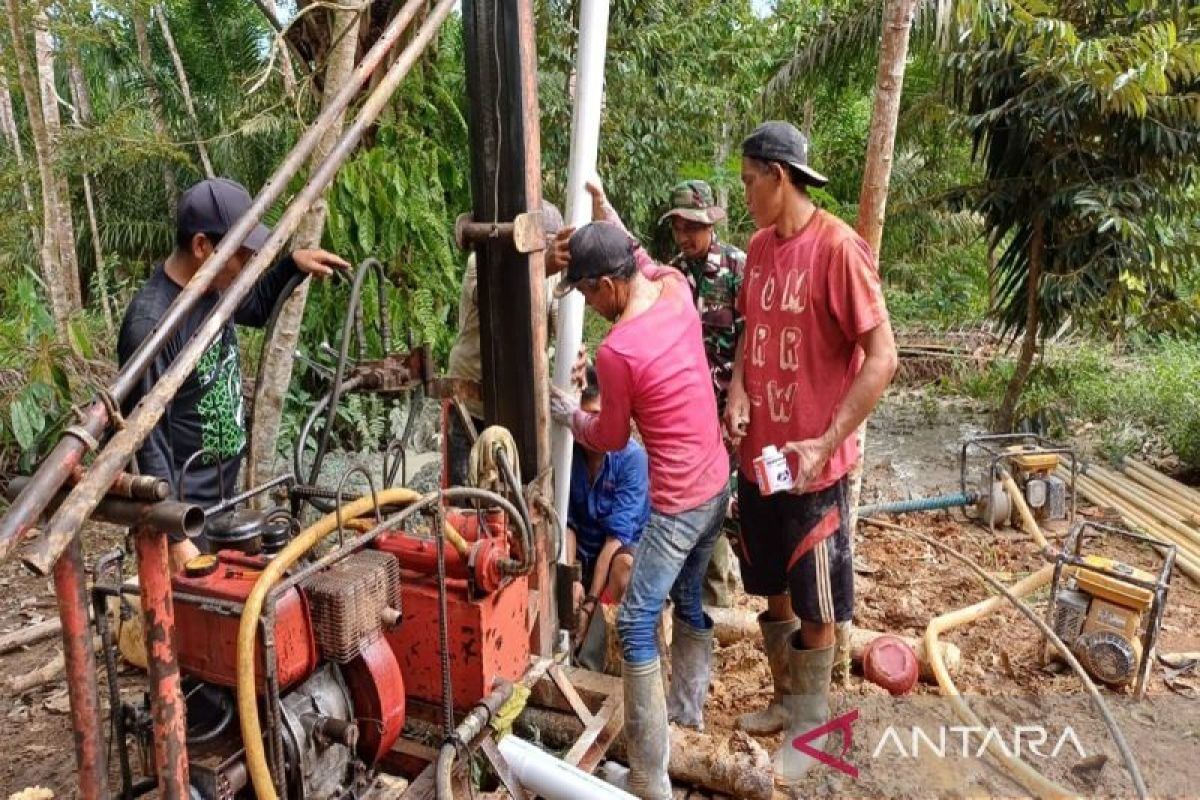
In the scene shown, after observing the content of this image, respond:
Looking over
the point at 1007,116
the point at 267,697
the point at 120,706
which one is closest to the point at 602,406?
the point at 267,697

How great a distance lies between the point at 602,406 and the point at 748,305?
741 mm

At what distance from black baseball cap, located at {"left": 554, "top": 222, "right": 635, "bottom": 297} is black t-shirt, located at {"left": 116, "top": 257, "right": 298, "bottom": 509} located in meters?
1.13

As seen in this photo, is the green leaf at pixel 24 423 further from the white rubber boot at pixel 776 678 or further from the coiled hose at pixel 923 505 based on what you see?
the coiled hose at pixel 923 505

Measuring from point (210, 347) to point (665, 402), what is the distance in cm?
148

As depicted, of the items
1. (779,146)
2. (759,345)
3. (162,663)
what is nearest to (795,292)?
(759,345)

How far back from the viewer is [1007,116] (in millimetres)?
7059

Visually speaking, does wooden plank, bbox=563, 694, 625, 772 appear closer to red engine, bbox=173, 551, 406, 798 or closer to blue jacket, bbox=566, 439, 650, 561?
red engine, bbox=173, 551, 406, 798

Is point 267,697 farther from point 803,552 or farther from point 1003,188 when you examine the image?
point 1003,188

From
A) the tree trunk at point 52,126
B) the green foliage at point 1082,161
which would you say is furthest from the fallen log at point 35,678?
the green foliage at point 1082,161

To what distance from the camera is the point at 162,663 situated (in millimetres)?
1705

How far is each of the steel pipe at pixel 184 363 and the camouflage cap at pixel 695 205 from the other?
1996mm

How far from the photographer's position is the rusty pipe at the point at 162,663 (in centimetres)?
164

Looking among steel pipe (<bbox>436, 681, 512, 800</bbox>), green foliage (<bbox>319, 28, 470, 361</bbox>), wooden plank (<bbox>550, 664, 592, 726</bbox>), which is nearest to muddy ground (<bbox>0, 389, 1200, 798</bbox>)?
wooden plank (<bbox>550, 664, 592, 726</bbox>)

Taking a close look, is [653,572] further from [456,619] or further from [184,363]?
[184,363]
